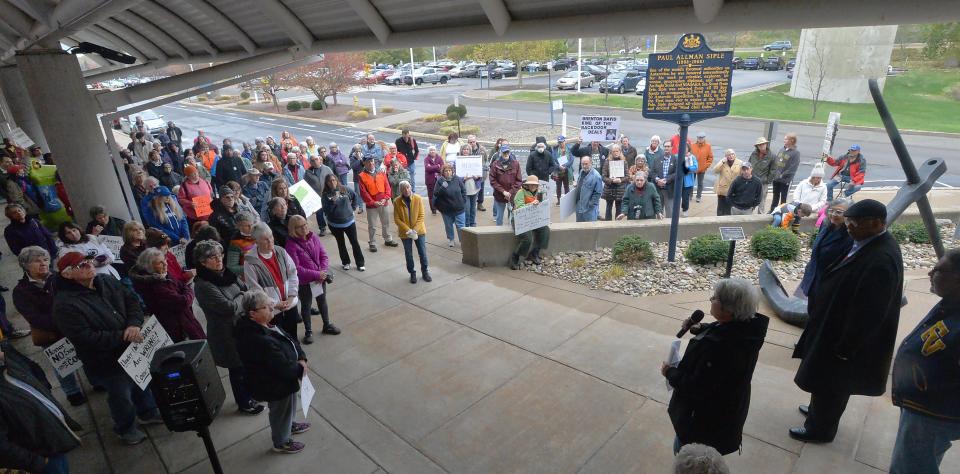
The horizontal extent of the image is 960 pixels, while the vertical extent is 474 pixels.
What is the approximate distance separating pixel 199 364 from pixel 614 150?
25.8 ft

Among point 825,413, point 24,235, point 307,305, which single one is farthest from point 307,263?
point 825,413

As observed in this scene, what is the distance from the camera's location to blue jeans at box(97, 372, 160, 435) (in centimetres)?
427

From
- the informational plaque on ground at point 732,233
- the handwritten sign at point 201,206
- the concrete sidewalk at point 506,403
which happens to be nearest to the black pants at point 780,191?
the concrete sidewalk at point 506,403

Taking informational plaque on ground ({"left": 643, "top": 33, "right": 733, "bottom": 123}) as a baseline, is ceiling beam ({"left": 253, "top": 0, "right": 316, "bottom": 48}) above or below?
above

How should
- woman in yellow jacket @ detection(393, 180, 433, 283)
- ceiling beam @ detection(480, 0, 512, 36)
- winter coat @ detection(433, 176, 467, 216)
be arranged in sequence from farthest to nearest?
1. winter coat @ detection(433, 176, 467, 216)
2. woman in yellow jacket @ detection(393, 180, 433, 283)
3. ceiling beam @ detection(480, 0, 512, 36)

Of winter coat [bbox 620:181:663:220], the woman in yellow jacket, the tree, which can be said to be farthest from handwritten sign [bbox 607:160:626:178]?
the tree

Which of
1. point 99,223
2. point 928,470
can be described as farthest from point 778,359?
point 99,223

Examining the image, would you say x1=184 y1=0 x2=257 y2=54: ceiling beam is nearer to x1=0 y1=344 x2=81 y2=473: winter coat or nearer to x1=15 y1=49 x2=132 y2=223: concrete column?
x1=15 y1=49 x2=132 y2=223: concrete column

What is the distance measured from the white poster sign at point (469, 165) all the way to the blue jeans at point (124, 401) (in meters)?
6.89

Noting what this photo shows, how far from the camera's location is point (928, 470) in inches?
120

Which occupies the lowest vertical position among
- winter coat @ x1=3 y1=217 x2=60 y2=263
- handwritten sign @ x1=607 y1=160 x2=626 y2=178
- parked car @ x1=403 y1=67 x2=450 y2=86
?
handwritten sign @ x1=607 y1=160 x2=626 y2=178

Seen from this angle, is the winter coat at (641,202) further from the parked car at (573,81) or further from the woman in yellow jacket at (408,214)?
the parked car at (573,81)

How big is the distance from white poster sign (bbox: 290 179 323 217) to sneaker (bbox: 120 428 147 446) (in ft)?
12.8

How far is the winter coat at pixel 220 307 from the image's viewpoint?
14.6ft
